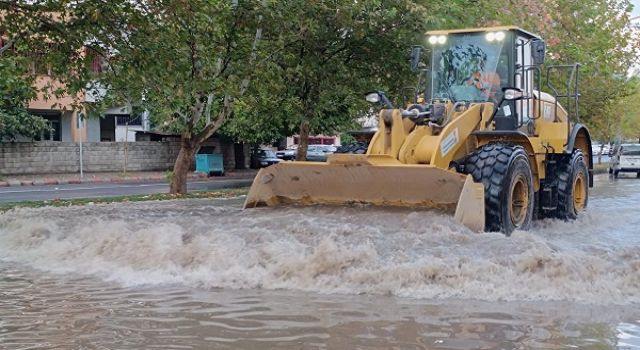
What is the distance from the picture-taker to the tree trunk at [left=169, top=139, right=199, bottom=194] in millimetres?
19659

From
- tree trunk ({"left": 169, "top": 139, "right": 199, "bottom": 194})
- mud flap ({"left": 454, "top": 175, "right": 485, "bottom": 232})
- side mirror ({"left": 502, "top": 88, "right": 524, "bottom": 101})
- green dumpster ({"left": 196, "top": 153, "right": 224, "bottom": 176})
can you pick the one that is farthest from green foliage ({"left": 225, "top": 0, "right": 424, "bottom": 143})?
green dumpster ({"left": 196, "top": 153, "right": 224, "bottom": 176})

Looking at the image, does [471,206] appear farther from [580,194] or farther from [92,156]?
[92,156]

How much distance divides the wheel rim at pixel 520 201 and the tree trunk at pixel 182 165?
1036cm

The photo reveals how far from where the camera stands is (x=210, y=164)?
37531 millimetres

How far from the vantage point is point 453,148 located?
1104 cm

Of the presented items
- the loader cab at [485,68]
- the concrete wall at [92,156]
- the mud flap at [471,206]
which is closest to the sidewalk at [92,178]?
the concrete wall at [92,156]

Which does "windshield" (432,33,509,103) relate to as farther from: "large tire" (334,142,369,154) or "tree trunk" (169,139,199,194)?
"tree trunk" (169,139,199,194)

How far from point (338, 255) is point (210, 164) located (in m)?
29.9

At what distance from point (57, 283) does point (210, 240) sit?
184cm

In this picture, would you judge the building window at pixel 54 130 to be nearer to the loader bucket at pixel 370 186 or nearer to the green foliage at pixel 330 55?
the green foliage at pixel 330 55

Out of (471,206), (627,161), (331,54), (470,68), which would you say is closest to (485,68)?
(470,68)

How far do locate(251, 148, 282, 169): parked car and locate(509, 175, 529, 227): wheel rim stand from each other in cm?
3295

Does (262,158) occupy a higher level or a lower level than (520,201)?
higher

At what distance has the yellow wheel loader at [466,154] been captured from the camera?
10.5m
